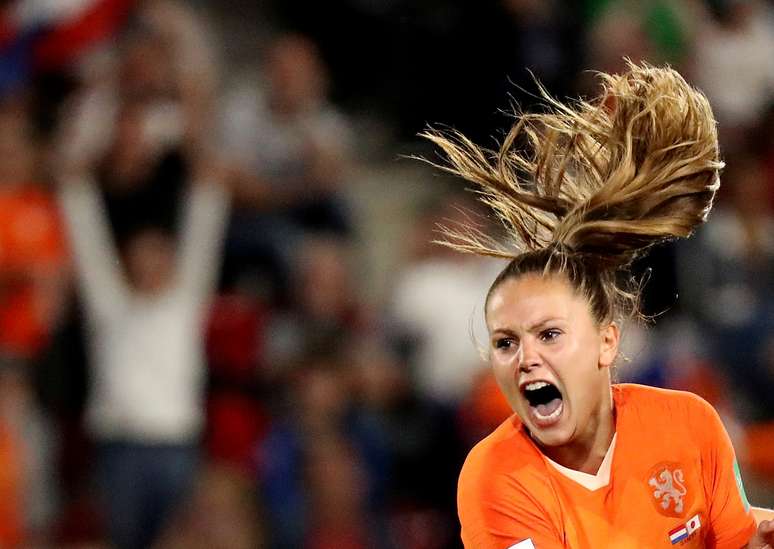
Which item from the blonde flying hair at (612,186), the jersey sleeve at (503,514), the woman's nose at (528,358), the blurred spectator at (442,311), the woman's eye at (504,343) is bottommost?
the jersey sleeve at (503,514)

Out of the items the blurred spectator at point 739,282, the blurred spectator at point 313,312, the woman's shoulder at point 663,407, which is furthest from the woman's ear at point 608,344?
the blurred spectator at point 739,282

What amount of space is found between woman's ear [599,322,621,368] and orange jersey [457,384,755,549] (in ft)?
0.44

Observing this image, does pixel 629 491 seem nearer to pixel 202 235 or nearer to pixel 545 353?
pixel 545 353

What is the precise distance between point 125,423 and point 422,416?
4.06 ft

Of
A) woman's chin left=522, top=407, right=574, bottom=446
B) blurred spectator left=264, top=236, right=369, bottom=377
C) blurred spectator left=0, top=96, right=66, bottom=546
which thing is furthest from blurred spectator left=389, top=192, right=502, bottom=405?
woman's chin left=522, top=407, right=574, bottom=446

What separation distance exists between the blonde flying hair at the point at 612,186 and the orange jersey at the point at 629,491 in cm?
27

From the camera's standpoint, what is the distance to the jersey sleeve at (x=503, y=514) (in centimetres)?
286

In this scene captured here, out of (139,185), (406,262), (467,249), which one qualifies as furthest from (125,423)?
(467,249)

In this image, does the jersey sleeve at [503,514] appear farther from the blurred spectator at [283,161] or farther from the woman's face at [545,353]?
the blurred spectator at [283,161]

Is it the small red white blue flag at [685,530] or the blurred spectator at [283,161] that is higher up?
the blurred spectator at [283,161]

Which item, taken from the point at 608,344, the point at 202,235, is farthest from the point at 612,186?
the point at 202,235

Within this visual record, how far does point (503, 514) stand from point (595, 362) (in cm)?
38

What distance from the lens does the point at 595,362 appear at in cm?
298

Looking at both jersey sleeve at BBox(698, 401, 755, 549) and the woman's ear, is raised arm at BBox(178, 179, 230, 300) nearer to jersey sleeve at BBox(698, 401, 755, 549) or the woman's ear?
the woman's ear
